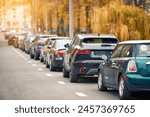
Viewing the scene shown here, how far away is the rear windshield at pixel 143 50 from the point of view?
16.3 m

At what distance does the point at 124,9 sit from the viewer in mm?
45219

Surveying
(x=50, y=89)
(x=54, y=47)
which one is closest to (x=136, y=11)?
(x=54, y=47)

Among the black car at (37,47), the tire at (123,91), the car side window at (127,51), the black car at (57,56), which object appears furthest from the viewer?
the black car at (37,47)

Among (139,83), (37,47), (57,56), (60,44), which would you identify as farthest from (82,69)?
(37,47)

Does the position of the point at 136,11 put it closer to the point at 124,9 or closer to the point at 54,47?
the point at 124,9

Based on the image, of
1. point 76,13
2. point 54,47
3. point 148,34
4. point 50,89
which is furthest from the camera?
point 76,13

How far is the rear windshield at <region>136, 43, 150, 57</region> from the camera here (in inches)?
640

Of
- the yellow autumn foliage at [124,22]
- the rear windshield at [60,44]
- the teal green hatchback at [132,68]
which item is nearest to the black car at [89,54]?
the teal green hatchback at [132,68]

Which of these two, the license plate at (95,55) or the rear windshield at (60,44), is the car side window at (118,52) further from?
the rear windshield at (60,44)

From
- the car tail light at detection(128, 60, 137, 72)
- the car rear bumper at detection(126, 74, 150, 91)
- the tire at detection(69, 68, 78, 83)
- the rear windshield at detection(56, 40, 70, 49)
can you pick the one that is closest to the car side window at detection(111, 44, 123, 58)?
the car tail light at detection(128, 60, 137, 72)

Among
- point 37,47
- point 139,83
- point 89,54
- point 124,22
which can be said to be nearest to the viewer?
point 139,83

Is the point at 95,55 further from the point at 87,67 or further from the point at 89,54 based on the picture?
the point at 87,67

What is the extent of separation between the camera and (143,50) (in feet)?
53.6

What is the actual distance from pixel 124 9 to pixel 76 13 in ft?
58.6
